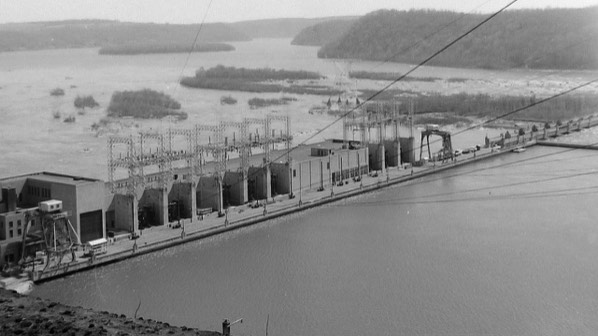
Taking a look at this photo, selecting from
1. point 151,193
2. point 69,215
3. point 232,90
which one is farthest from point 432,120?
point 69,215

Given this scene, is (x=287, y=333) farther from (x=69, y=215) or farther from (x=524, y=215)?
(x=524, y=215)

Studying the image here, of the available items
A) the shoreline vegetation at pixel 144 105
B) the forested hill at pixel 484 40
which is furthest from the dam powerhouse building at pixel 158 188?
the forested hill at pixel 484 40

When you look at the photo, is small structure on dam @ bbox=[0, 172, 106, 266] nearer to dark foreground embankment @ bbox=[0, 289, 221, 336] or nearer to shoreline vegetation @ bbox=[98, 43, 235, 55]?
dark foreground embankment @ bbox=[0, 289, 221, 336]

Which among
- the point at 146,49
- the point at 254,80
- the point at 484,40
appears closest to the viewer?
the point at 254,80

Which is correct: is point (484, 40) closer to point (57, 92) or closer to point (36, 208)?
point (57, 92)

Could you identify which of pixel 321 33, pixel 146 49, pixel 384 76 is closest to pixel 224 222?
pixel 384 76
